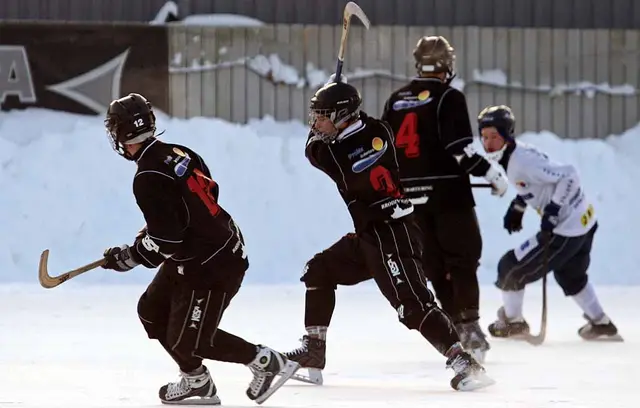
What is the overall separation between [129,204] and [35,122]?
4.30 feet

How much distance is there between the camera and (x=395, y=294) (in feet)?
24.0

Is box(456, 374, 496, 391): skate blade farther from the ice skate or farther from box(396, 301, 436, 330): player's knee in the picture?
the ice skate

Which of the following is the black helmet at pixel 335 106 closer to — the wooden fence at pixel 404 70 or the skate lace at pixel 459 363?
the skate lace at pixel 459 363

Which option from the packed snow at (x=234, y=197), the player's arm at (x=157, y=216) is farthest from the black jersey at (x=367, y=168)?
the packed snow at (x=234, y=197)

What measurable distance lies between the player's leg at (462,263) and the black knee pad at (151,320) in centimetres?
213

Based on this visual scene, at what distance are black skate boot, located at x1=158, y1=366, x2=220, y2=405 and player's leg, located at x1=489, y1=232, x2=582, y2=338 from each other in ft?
10.6

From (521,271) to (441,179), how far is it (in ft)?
4.84

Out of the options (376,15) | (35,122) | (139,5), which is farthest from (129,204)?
(376,15)

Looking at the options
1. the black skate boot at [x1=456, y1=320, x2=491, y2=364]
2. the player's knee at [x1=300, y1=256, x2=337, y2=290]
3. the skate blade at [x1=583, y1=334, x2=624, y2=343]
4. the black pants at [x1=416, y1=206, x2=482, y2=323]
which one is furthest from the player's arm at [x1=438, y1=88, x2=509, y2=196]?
the skate blade at [x1=583, y1=334, x2=624, y2=343]

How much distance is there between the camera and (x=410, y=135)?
8492 millimetres

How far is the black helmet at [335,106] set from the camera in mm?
7332

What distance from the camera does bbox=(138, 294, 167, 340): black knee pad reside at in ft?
22.4

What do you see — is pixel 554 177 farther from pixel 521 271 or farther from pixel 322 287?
pixel 322 287

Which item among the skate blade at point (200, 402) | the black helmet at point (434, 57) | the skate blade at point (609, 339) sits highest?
the black helmet at point (434, 57)
